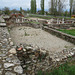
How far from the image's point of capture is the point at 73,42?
6.68 meters

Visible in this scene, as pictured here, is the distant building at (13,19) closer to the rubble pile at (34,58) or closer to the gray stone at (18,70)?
the rubble pile at (34,58)

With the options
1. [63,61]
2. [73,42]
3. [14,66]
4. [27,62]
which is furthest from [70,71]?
[73,42]

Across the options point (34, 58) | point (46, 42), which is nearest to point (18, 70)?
point (34, 58)

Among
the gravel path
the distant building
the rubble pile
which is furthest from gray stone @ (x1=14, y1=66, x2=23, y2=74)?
the distant building

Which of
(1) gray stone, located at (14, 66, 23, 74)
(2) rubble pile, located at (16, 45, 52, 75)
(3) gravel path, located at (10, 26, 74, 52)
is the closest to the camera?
(1) gray stone, located at (14, 66, 23, 74)

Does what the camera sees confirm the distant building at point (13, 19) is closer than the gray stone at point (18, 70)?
No

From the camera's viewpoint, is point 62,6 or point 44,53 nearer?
point 44,53

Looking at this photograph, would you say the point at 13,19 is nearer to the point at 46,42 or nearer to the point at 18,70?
the point at 46,42

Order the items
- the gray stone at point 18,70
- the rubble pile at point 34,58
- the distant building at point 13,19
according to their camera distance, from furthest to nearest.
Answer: the distant building at point 13,19 → the rubble pile at point 34,58 → the gray stone at point 18,70

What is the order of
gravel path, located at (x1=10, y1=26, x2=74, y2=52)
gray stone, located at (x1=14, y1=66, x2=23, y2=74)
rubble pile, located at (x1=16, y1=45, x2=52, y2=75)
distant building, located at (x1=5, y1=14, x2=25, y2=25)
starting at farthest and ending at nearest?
1. distant building, located at (x1=5, y1=14, x2=25, y2=25)
2. gravel path, located at (x1=10, y1=26, x2=74, y2=52)
3. rubble pile, located at (x1=16, y1=45, x2=52, y2=75)
4. gray stone, located at (x1=14, y1=66, x2=23, y2=74)

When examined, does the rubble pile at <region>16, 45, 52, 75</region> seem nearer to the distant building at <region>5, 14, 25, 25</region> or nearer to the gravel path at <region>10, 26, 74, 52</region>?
the gravel path at <region>10, 26, 74, 52</region>

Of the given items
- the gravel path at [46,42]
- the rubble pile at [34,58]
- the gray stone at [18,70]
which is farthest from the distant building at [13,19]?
the gray stone at [18,70]

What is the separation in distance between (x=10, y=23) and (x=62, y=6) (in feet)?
91.6

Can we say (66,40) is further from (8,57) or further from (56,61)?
(8,57)
